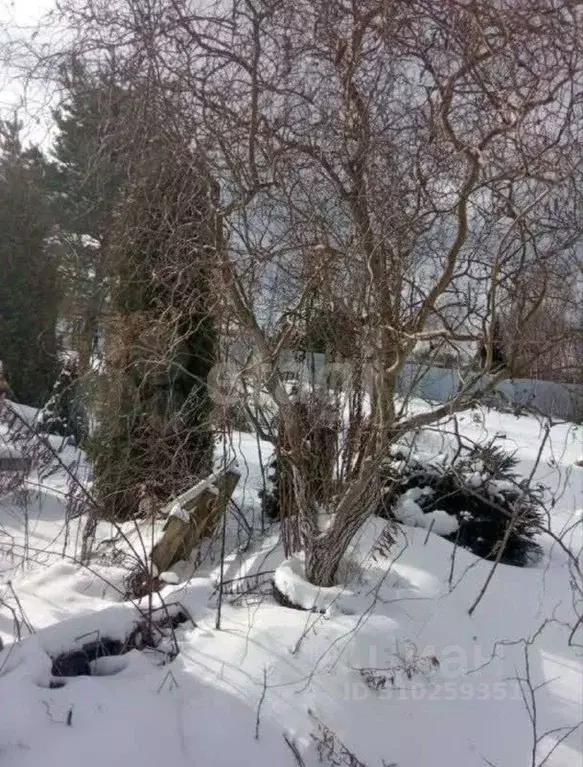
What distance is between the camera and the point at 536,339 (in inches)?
126

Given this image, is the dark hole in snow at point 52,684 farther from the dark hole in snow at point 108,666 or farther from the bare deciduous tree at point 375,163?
the bare deciduous tree at point 375,163

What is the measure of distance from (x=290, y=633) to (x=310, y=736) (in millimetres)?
664

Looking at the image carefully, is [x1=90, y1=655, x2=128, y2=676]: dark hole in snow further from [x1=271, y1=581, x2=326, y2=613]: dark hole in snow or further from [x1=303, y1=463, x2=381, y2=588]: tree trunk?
[x1=303, y1=463, x2=381, y2=588]: tree trunk

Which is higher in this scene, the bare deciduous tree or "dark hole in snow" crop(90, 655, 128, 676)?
the bare deciduous tree

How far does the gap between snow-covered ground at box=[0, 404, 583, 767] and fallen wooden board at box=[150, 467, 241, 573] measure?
0.23 m

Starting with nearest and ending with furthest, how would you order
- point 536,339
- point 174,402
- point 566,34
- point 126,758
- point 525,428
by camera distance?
point 126,758 → point 566,34 → point 536,339 → point 174,402 → point 525,428

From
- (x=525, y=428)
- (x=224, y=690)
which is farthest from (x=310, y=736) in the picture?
(x=525, y=428)

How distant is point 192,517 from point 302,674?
190 centimetres

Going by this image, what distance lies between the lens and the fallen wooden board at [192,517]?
4215 mm

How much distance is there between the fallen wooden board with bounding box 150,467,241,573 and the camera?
13.8ft

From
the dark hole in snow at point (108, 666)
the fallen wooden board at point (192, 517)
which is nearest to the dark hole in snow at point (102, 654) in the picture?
the dark hole in snow at point (108, 666)

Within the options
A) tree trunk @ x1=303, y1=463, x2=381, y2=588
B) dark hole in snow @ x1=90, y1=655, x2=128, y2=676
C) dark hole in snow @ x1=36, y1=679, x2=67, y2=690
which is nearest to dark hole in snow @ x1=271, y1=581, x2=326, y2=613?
tree trunk @ x1=303, y1=463, x2=381, y2=588

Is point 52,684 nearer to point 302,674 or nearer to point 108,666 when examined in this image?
point 108,666

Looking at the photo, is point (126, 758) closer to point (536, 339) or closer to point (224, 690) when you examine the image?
point (224, 690)
